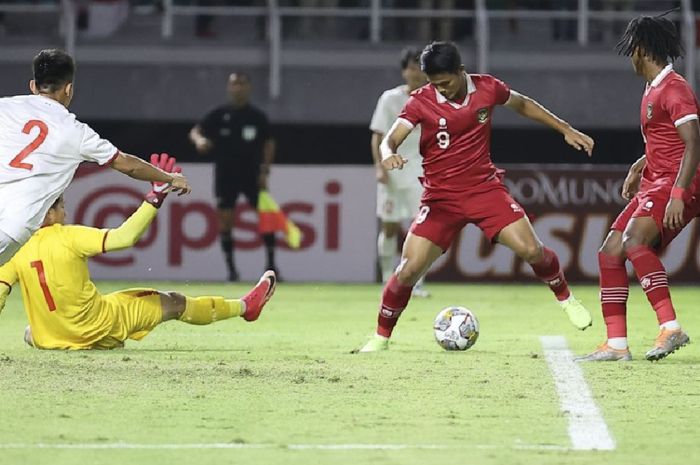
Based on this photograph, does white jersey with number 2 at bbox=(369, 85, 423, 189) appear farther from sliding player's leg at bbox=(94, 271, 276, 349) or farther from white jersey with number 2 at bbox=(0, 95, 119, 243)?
white jersey with number 2 at bbox=(0, 95, 119, 243)

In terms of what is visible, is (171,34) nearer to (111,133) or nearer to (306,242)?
(111,133)

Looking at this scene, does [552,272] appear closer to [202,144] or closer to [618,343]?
[618,343]

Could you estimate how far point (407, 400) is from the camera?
7.12 m

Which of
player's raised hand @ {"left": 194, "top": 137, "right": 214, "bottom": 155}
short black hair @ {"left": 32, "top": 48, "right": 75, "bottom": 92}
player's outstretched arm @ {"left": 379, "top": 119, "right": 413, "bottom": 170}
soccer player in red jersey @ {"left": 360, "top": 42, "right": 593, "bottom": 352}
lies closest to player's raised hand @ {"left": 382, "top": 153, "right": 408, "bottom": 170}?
player's outstretched arm @ {"left": 379, "top": 119, "right": 413, "bottom": 170}

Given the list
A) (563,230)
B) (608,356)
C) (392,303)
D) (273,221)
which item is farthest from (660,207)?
(273,221)

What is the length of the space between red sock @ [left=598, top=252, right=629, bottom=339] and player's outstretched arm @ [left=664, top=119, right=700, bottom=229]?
1.64 feet

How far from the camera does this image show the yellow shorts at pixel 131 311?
30.0ft

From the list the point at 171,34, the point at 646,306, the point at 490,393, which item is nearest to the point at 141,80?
the point at 171,34

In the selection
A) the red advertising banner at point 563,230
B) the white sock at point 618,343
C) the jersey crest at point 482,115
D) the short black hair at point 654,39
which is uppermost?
the short black hair at point 654,39

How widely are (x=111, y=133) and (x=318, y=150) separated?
2.68 meters

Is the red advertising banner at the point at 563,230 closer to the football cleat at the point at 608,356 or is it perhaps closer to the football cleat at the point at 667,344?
the football cleat at the point at 608,356

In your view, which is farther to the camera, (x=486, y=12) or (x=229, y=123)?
(x=486, y=12)

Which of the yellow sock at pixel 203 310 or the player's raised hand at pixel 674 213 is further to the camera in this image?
the yellow sock at pixel 203 310

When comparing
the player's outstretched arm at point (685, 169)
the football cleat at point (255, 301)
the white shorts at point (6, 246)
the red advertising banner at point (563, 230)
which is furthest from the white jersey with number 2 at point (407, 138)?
the white shorts at point (6, 246)
